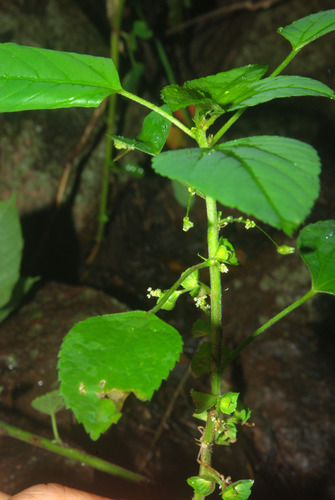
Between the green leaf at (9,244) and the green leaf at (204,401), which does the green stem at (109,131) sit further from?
the green leaf at (204,401)

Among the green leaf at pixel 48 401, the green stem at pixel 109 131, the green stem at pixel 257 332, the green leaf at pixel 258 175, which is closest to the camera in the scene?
the green leaf at pixel 258 175

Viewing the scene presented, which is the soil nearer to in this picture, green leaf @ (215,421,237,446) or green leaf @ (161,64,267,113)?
green leaf @ (215,421,237,446)

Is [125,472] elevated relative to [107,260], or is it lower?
lower

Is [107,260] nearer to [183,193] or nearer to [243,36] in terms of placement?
[183,193]

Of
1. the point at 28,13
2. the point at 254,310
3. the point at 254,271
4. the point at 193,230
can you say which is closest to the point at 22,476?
the point at 254,310

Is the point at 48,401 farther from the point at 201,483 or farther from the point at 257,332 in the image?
the point at 257,332

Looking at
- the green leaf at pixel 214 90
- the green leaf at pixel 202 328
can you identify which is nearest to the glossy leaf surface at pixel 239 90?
the green leaf at pixel 214 90
